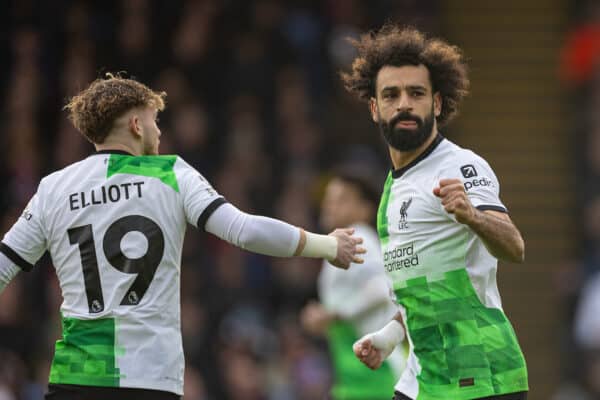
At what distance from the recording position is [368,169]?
1284cm

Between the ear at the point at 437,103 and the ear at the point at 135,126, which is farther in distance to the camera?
the ear at the point at 437,103

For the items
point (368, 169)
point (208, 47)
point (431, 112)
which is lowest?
point (431, 112)

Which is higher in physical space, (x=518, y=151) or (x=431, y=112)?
(x=518, y=151)

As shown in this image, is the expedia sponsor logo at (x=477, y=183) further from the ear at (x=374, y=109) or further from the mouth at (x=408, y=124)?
the ear at (x=374, y=109)

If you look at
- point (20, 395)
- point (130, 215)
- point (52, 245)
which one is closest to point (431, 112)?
point (130, 215)

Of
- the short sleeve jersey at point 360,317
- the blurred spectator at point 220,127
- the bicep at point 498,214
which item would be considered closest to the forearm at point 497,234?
the bicep at point 498,214

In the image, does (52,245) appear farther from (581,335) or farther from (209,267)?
(581,335)

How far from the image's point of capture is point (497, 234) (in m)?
5.05

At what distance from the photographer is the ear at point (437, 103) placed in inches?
230

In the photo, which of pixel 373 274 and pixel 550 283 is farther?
pixel 550 283

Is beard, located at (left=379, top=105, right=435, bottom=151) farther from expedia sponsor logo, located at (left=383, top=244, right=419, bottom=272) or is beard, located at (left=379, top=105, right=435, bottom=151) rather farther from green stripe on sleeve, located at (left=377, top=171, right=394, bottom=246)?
expedia sponsor logo, located at (left=383, top=244, right=419, bottom=272)

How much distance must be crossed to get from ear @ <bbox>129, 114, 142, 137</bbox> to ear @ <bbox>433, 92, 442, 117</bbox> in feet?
4.62

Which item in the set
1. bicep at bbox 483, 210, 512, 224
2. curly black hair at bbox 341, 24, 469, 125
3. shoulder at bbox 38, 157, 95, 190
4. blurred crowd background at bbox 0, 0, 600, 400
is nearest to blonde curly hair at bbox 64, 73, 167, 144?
shoulder at bbox 38, 157, 95, 190

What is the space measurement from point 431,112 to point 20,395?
572 cm
